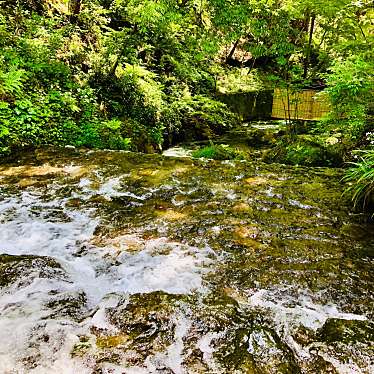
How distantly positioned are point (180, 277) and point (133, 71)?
8048 millimetres

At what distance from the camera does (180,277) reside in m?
3.11

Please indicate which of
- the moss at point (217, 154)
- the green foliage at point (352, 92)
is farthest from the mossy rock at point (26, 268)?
the moss at point (217, 154)

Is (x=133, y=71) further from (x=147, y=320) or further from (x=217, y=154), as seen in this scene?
(x=147, y=320)

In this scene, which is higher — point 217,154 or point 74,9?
point 74,9

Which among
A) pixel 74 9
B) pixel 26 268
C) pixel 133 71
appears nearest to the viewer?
pixel 26 268

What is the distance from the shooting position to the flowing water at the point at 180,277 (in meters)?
2.27

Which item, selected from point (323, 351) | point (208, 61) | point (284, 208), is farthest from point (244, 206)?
point (208, 61)

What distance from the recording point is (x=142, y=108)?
33.9 ft

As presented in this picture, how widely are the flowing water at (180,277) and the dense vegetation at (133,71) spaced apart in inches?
68.5

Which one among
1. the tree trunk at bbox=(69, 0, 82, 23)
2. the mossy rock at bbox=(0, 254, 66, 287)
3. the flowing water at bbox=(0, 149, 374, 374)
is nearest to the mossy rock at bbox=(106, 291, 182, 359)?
the flowing water at bbox=(0, 149, 374, 374)

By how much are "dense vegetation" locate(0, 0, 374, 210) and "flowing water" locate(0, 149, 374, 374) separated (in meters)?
1.74

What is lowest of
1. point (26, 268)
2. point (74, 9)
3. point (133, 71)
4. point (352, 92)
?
point (26, 268)

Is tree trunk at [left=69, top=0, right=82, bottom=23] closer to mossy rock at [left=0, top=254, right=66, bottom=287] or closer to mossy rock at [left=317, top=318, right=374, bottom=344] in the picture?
mossy rock at [left=0, top=254, right=66, bottom=287]

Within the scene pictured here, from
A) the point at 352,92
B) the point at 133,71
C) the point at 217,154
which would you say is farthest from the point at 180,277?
the point at 133,71
